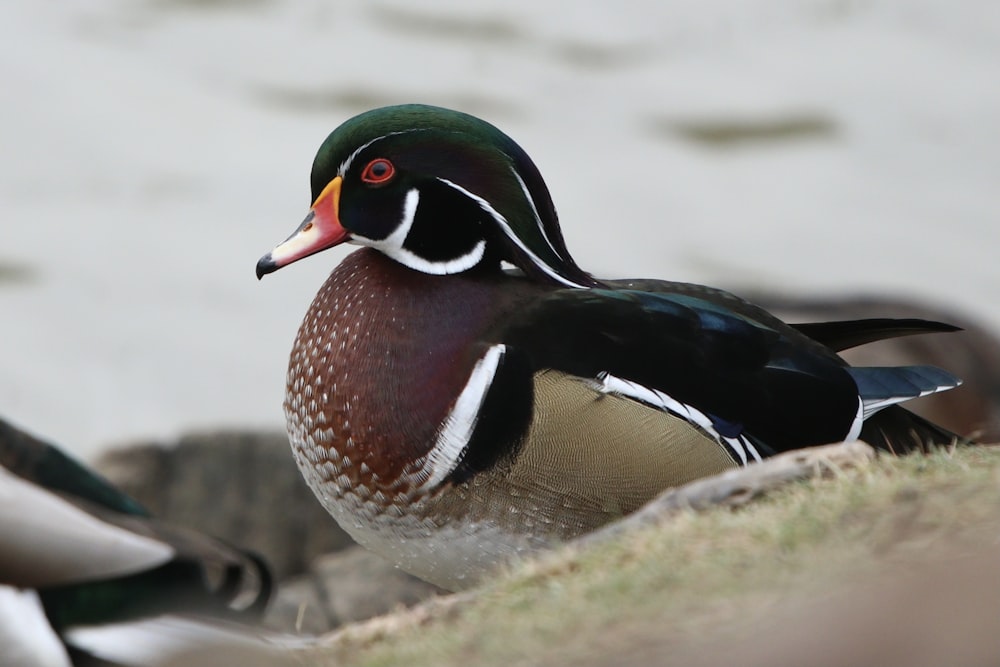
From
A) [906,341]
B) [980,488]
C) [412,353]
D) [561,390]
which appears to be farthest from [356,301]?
[906,341]

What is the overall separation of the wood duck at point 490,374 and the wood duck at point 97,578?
1.87ft

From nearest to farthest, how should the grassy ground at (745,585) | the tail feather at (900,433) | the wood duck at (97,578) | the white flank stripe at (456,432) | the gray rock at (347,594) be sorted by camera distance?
the grassy ground at (745,585)
the wood duck at (97,578)
the white flank stripe at (456,432)
the tail feather at (900,433)
the gray rock at (347,594)

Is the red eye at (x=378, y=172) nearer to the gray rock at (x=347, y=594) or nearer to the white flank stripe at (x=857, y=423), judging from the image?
the white flank stripe at (x=857, y=423)

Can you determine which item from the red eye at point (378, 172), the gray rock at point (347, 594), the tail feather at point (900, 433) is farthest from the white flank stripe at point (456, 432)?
the gray rock at point (347, 594)

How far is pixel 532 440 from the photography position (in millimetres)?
3027

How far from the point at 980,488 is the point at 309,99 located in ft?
34.5

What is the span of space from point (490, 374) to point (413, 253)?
365 mm

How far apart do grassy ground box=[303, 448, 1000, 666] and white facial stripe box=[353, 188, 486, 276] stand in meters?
0.74

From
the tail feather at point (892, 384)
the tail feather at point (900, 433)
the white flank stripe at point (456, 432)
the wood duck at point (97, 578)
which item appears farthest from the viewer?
the tail feather at point (900, 433)

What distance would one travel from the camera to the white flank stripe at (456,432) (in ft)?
9.93

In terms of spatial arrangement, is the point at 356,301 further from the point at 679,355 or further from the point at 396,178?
the point at 679,355

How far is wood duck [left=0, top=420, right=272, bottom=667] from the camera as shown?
246 cm

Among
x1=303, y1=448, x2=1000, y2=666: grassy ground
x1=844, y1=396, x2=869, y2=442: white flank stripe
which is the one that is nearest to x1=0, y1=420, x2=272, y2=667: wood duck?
x1=303, y1=448, x2=1000, y2=666: grassy ground

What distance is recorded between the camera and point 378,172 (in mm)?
3205
